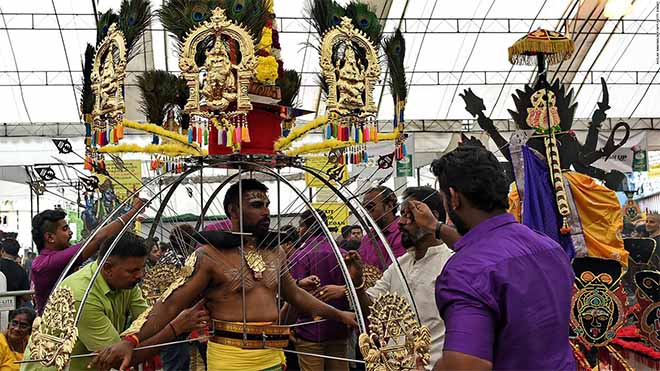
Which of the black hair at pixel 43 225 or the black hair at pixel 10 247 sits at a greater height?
the black hair at pixel 43 225

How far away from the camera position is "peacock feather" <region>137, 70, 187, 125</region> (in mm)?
4191

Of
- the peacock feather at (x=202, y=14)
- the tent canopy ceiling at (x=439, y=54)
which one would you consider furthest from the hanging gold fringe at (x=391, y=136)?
the tent canopy ceiling at (x=439, y=54)

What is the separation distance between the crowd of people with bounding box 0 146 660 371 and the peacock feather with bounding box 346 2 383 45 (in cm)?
71

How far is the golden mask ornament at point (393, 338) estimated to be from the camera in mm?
3416

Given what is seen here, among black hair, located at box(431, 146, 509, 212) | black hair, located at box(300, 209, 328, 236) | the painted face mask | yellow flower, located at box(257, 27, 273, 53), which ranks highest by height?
yellow flower, located at box(257, 27, 273, 53)

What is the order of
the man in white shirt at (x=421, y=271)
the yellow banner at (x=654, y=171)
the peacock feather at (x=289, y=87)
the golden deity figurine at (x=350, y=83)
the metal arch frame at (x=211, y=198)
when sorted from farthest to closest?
the yellow banner at (x=654, y=171) → the peacock feather at (x=289, y=87) → the metal arch frame at (x=211, y=198) → the man in white shirt at (x=421, y=271) → the golden deity figurine at (x=350, y=83)

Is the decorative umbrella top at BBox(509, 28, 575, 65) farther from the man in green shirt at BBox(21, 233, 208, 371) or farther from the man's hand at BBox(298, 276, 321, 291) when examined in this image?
the man in green shirt at BBox(21, 233, 208, 371)

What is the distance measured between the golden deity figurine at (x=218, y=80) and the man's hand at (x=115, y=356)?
0.95 meters

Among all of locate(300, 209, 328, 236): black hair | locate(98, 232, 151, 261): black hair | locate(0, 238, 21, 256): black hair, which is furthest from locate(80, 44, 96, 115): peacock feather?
locate(0, 238, 21, 256): black hair

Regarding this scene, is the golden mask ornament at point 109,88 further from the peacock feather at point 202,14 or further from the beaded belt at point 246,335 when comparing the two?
the beaded belt at point 246,335

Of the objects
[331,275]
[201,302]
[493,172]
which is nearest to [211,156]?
[201,302]

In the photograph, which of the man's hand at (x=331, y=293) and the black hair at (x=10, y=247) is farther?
the black hair at (x=10, y=247)

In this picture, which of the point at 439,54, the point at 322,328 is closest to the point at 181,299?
the point at 322,328

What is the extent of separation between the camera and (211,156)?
3742 millimetres
